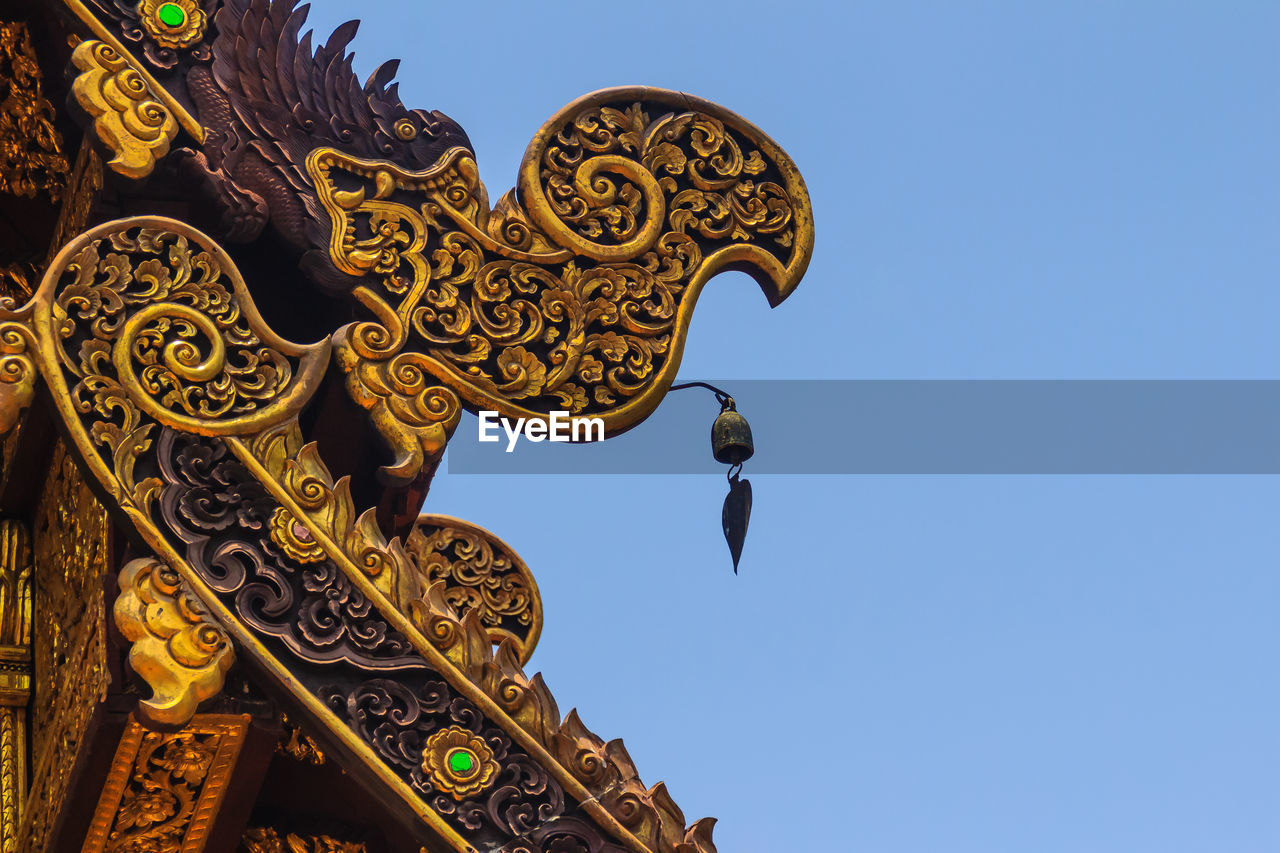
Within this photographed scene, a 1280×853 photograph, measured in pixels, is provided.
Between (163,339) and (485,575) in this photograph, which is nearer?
(163,339)

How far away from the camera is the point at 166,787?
4.78 m

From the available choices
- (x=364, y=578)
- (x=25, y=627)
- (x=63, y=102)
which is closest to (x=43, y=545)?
(x=25, y=627)

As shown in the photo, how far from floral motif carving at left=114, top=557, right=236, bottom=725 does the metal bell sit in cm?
164

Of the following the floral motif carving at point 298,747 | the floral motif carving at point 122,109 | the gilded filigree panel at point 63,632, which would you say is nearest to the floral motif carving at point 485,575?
the gilded filigree panel at point 63,632

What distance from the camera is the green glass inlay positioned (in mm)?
5164

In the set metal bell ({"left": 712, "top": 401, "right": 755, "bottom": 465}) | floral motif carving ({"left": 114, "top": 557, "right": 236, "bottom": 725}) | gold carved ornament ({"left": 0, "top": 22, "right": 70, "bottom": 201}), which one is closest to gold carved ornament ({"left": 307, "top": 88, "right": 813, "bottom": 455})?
metal bell ({"left": 712, "top": 401, "right": 755, "bottom": 465})

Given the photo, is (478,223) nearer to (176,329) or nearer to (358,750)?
(176,329)

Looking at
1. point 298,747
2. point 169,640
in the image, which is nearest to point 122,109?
point 169,640

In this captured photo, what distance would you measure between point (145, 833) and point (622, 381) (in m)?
1.62

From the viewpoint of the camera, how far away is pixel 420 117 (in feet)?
17.6

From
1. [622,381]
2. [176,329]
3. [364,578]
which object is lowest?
[364,578]

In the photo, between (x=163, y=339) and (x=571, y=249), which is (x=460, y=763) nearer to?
(x=163, y=339)

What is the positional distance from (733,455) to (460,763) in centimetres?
141

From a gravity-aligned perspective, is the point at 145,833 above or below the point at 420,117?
below
